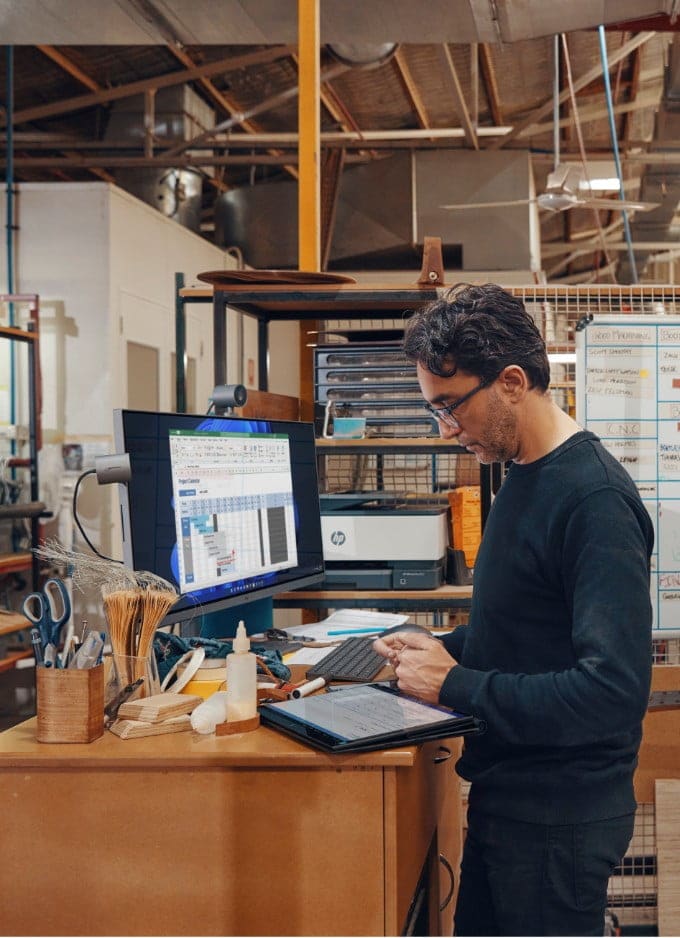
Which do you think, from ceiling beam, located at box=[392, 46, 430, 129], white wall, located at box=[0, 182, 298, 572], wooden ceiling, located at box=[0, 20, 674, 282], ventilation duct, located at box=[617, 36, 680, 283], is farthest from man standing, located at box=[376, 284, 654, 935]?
ceiling beam, located at box=[392, 46, 430, 129]

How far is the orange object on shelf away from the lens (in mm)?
2807

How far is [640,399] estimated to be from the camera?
107 inches

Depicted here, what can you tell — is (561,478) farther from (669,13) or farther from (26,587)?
(26,587)

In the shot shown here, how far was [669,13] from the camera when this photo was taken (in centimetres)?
345

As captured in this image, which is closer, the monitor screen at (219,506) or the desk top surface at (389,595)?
the monitor screen at (219,506)

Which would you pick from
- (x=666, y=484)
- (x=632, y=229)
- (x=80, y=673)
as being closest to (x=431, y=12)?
(x=666, y=484)

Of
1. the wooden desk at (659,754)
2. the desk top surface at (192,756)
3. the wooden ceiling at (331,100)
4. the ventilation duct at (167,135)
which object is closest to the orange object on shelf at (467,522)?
the wooden desk at (659,754)

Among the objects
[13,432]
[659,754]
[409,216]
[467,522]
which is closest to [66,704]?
[467,522]

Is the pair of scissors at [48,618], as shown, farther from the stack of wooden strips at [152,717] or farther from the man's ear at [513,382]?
the man's ear at [513,382]

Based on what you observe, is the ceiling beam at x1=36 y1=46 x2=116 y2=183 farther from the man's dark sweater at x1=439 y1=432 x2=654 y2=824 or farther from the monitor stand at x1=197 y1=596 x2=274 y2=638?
the man's dark sweater at x1=439 y1=432 x2=654 y2=824

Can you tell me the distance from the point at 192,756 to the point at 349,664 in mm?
520

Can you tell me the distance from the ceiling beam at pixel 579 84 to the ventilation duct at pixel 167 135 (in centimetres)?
225

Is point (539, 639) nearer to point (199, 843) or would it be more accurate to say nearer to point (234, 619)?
point (199, 843)

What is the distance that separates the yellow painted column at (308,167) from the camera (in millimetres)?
2916
